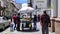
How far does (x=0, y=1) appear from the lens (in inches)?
2020

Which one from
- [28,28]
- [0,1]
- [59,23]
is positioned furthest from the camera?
[0,1]

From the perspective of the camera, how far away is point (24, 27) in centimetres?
2164

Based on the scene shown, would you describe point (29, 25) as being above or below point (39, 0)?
below

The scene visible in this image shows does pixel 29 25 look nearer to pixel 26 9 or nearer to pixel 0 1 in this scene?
pixel 26 9

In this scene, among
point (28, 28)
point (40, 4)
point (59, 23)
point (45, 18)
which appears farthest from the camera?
Answer: point (40, 4)

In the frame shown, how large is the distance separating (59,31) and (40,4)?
2960cm

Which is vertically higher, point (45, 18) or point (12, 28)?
point (45, 18)

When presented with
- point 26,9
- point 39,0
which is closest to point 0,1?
point 39,0

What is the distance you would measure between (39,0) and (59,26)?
29796mm

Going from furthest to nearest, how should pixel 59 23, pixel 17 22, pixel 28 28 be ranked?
1. pixel 28 28
2. pixel 17 22
3. pixel 59 23

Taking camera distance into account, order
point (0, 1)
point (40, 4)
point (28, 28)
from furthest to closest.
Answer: point (0, 1) < point (40, 4) < point (28, 28)

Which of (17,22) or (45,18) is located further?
(17,22)

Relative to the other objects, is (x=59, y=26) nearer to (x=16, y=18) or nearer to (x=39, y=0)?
(x=16, y=18)

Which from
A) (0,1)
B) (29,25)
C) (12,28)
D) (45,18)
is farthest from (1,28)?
(0,1)
